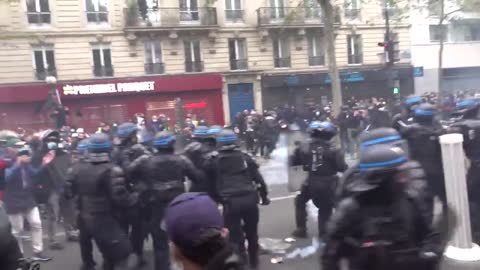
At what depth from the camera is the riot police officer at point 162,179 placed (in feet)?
18.6

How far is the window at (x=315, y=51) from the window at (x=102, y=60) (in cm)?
1102

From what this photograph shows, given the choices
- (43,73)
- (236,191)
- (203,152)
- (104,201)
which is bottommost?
(236,191)

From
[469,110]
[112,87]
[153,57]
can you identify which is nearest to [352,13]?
[153,57]

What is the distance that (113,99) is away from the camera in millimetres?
26266

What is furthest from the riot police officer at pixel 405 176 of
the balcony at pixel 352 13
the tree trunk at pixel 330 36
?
the balcony at pixel 352 13

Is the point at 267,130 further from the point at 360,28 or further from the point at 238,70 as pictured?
the point at 360,28

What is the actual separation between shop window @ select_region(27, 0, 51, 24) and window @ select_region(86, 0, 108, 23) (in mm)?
1881

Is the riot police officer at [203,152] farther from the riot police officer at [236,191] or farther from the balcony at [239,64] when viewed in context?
the balcony at [239,64]

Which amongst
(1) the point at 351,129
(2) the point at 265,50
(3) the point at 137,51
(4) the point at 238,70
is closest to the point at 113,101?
(3) the point at 137,51

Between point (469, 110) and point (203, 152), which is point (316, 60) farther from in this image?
point (203, 152)

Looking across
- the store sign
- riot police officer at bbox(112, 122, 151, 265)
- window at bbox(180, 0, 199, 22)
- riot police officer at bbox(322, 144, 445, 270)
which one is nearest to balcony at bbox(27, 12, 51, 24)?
the store sign

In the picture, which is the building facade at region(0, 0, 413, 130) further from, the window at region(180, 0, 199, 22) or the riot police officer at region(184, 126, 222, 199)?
the riot police officer at region(184, 126, 222, 199)

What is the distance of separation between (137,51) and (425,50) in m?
18.0

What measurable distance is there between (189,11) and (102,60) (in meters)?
5.22
